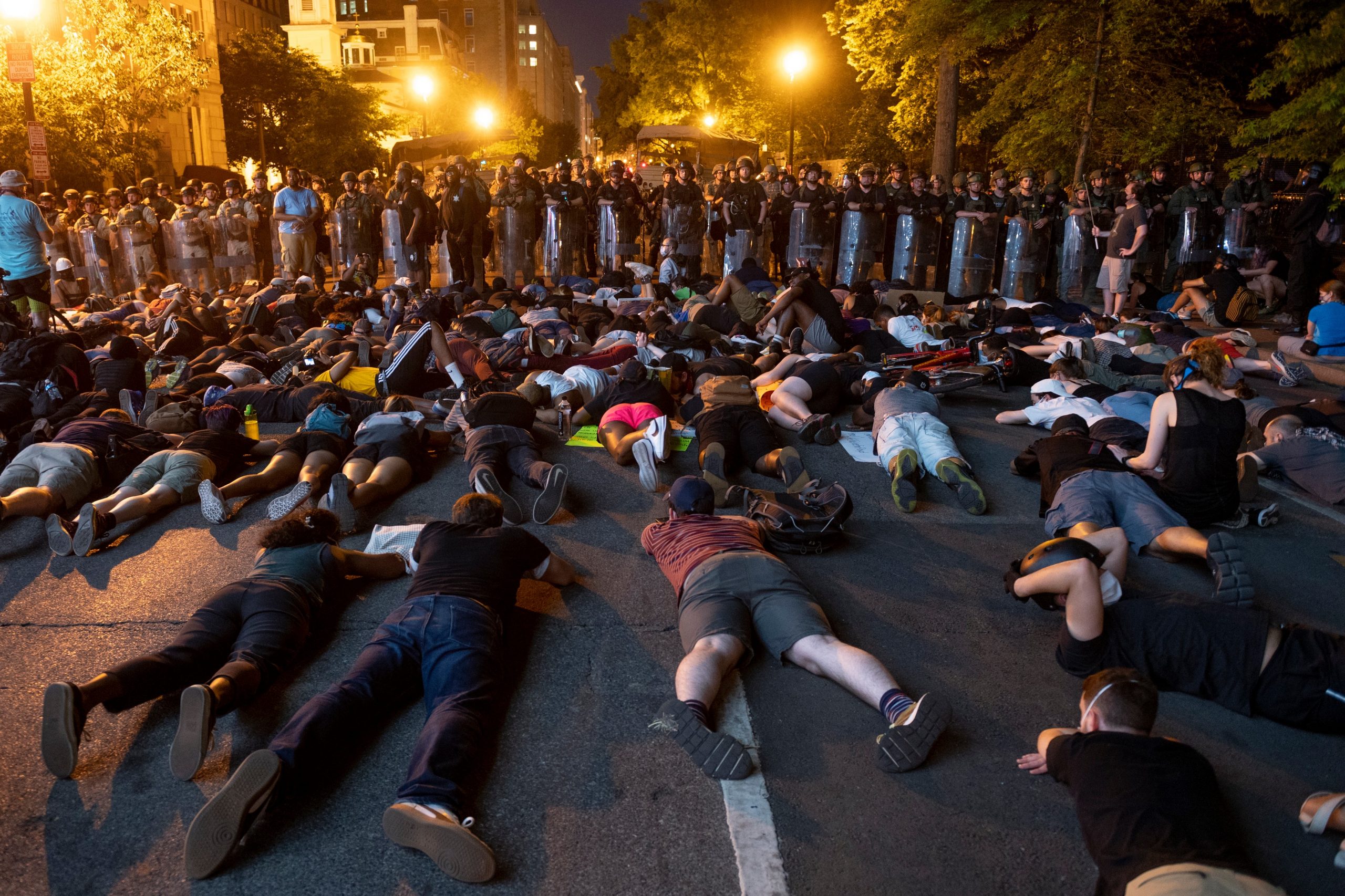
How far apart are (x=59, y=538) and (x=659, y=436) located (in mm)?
4086

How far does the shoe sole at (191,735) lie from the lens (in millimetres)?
3547

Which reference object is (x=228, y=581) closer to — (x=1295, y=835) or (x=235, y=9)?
(x=1295, y=835)

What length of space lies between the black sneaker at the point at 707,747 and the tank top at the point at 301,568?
6.61 feet

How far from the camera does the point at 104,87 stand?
87.7 feet

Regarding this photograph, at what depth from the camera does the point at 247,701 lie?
4.02 m

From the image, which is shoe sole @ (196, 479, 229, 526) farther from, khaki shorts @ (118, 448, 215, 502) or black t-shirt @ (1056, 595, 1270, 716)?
black t-shirt @ (1056, 595, 1270, 716)

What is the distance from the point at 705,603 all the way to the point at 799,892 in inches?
64.4

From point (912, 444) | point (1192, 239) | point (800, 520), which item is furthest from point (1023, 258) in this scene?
point (800, 520)

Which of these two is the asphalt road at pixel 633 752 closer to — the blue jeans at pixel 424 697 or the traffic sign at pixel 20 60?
the blue jeans at pixel 424 697

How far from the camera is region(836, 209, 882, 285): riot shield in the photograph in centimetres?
1627

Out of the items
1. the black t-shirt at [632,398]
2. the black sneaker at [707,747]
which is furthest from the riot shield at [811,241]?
the black sneaker at [707,747]

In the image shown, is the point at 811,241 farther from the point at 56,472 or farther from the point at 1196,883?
the point at 1196,883

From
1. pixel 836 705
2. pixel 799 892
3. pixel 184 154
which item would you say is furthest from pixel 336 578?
pixel 184 154

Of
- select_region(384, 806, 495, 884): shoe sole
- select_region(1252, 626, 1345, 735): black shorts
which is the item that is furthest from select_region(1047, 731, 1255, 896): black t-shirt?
select_region(384, 806, 495, 884): shoe sole
